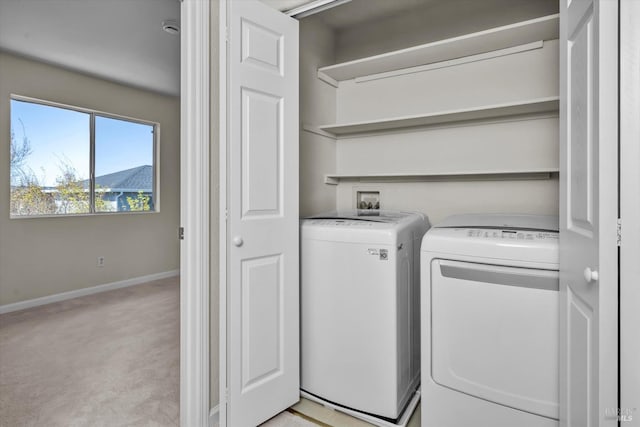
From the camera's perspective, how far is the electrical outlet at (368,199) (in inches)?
103

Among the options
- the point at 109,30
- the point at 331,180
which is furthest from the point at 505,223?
the point at 109,30

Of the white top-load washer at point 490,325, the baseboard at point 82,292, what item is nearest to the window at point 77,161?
the baseboard at point 82,292

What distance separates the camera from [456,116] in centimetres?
211

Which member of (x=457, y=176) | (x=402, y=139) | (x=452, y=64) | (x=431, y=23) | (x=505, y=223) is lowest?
(x=505, y=223)

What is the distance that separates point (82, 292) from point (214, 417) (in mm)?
3214

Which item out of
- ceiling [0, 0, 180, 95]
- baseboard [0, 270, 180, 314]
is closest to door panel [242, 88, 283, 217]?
ceiling [0, 0, 180, 95]

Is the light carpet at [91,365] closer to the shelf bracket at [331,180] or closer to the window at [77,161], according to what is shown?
the window at [77,161]

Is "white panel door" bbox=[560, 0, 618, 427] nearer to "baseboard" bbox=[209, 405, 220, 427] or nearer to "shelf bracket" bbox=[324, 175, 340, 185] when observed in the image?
"baseboard" bbox=[209, 405, 220, 427]

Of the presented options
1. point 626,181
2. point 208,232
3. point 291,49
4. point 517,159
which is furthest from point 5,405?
point 517,159

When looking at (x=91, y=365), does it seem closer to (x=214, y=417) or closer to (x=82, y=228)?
(x=214, y=417)

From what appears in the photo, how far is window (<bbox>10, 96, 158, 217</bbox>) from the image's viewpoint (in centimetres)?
365

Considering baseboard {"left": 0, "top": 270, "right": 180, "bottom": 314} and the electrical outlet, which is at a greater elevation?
the electrical outlet

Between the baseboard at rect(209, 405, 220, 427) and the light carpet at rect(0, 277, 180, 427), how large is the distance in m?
0.21

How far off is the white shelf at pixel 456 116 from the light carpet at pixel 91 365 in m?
1.89
